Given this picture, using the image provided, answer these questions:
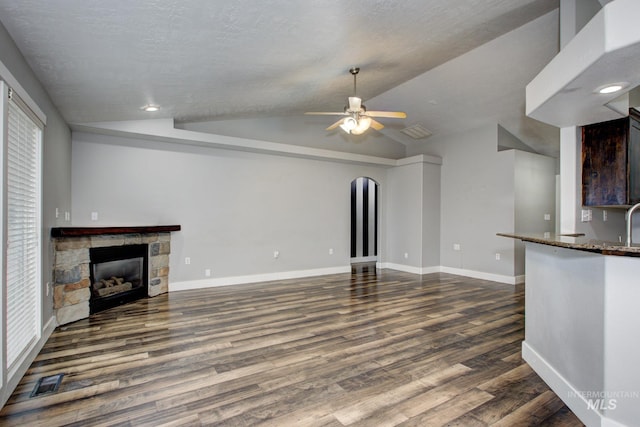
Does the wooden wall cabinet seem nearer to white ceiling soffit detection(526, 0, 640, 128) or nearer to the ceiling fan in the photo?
white ceiling soffit detection(526, 0, 640, 128)

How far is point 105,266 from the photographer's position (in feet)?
15.2

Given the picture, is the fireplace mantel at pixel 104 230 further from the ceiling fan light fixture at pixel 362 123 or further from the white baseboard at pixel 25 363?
the ceiling fan light fixture at pixel 362 123

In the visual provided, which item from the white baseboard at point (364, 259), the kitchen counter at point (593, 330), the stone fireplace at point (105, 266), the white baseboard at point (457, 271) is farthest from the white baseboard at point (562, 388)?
the white baseboard at point (364, 259)

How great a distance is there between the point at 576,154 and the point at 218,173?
5.00m

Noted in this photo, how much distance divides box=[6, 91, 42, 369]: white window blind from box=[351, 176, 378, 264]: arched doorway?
6.90m

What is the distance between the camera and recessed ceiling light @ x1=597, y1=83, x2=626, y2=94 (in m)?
2.21

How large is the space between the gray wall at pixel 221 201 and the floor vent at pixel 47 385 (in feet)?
9.23

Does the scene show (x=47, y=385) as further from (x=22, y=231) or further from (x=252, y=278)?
(x=252, y=278)

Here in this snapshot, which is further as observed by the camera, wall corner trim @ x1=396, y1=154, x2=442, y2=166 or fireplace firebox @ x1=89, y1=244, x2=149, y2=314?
wall corner trim @ x1=396, y1=154, x2=442, y2=166

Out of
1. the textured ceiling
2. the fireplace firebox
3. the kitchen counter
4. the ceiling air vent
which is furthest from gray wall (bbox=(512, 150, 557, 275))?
the fireplace firebox

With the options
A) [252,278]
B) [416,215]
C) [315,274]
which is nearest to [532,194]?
[416,215]

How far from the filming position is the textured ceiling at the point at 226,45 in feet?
7.23

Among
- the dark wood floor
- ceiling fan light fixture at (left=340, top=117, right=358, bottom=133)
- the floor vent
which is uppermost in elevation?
ceiling fan light fixture at (left=340, top=117, right=358, bottom=133)

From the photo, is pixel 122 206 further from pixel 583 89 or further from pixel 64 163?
pixel 583 89
